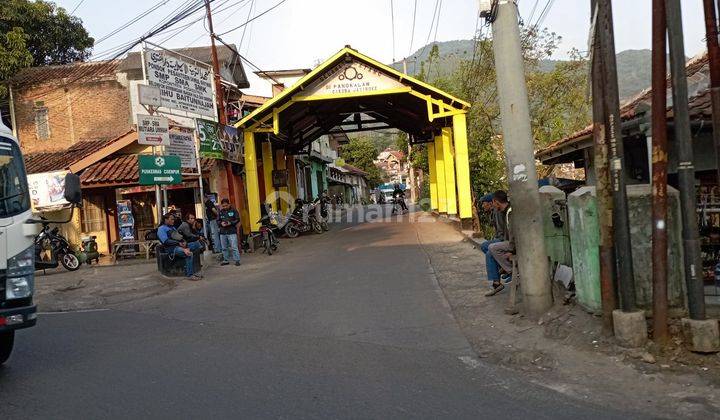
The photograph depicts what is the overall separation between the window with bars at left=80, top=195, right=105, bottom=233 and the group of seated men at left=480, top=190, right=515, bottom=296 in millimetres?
15502

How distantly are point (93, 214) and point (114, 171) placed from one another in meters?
2.71

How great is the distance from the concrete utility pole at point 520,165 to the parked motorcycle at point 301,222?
607 inches

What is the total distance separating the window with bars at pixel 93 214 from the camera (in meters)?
19.9

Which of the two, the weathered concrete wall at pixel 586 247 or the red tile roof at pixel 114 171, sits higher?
the red tile roof at pixel 114 171

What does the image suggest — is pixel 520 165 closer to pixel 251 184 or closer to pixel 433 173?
pixel 251 184

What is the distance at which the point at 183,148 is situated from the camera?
49.1ft

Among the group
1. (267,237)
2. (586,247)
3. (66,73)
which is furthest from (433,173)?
(586,247)

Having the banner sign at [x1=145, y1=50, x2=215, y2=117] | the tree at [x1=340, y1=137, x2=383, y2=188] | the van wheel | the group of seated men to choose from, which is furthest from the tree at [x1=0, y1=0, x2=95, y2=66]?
the tree at [x1=340, y1=137, x2=383, y2=188]

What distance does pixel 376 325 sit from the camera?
7.30m

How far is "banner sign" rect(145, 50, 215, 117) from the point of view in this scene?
13.8 metres

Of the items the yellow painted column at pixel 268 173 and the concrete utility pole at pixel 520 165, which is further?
the yellow painted column at pixel 268 173

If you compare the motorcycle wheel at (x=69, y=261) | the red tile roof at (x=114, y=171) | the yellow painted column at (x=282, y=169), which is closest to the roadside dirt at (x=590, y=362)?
the motorcycle wheel at (x=69, y=261)

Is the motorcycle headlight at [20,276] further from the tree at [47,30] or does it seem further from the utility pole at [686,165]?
the tree at [47,30]

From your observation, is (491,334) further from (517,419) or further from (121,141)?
(121,141)
